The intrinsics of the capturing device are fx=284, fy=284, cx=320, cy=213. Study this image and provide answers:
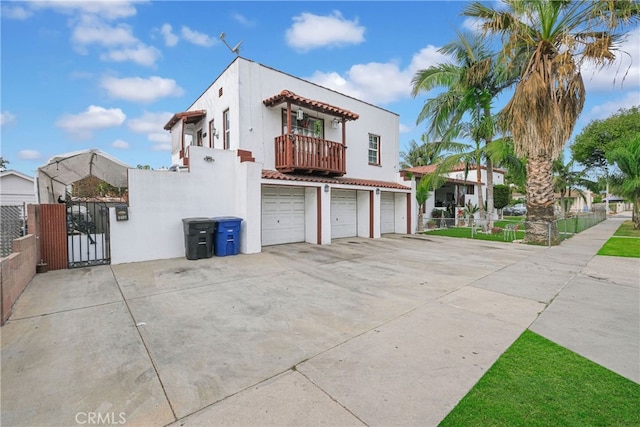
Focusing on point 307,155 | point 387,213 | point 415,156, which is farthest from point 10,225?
point 415,156

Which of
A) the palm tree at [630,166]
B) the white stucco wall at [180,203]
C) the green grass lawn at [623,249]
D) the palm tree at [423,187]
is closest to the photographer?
the white stucco wall at [180,203]

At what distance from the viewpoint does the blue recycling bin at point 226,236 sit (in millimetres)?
9289

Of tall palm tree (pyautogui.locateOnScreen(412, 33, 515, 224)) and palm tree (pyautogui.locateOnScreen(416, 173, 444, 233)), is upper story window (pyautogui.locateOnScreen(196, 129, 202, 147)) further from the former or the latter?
palm tree (pyautogui.locateOnScreen(416, 173, 444, 233))

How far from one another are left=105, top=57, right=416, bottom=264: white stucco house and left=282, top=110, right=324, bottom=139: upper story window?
0.15 ft

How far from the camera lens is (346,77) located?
1770cm

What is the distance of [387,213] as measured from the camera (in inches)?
682

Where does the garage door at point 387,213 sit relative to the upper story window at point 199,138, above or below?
below

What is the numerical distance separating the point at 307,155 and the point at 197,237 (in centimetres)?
538

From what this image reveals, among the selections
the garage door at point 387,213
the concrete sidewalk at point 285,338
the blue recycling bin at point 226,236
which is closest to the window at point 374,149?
the garage door at point 387,213

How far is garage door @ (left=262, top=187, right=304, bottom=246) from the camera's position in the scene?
11805mm

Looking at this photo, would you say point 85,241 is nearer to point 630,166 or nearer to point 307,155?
point 307,155

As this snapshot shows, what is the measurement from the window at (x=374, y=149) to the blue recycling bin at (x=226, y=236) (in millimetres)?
9189

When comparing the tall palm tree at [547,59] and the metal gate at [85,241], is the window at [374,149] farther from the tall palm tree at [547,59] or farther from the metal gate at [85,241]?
the metal gate at [85,241]

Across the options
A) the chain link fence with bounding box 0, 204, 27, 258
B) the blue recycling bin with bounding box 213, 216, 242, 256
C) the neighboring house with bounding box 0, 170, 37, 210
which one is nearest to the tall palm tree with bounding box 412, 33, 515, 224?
the blue recycling bin with bounding box 213, 216, 242, 256
